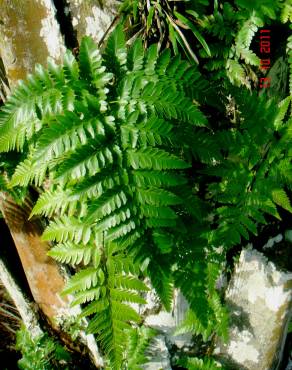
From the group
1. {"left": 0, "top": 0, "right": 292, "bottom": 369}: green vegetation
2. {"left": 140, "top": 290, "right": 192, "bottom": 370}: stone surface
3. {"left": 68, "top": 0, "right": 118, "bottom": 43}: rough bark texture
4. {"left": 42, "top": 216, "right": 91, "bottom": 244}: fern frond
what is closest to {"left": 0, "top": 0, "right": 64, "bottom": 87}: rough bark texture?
{"left": 68, "top": 0, "right": 118, "bottom": 43}: rough bark texture

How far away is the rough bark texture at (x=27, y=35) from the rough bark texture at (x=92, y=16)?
0.40 ft

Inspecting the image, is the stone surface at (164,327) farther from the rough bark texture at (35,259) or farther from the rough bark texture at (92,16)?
the rough bark texture at (92,16)

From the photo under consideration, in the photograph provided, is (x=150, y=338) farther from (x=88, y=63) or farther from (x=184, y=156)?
(x=88, y=63)

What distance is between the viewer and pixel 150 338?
291 cm

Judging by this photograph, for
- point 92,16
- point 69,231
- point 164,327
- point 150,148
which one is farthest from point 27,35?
point 164,327

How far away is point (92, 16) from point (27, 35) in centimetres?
39

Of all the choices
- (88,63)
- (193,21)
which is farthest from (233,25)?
(88,63)

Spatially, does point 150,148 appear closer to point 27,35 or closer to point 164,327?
point 27,35

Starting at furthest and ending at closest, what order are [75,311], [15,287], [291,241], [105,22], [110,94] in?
[15,287] → [75,311] → [291,241] → [105,22] → [110,94]

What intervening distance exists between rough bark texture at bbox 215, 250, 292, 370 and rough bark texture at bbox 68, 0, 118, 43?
1807 mm

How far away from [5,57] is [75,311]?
79.0 inches

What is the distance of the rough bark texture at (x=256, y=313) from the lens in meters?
2.72

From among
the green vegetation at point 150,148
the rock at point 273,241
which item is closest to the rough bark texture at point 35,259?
the green vegetation at point 150,148

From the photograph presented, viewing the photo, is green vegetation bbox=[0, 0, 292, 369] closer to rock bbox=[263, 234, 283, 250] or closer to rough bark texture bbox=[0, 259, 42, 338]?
rock bbox=[263, 234, 283, 250]
